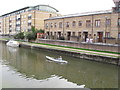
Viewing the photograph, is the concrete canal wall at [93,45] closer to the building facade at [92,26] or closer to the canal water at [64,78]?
the building facade at [92,26]

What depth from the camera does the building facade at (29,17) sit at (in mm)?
56287

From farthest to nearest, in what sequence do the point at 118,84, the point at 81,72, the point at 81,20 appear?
the point at 81,20
the point at 81,72
the point at 118,84

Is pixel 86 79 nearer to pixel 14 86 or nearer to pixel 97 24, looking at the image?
pixel 14 86

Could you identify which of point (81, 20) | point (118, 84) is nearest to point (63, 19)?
point (81, 20)

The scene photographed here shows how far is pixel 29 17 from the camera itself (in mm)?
58312

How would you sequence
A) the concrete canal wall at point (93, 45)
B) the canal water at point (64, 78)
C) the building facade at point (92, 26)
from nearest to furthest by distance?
the canal water at point (64, 78), the concrete canal wall at point (93, 45), the building facade at point (92, 26)

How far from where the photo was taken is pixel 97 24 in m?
32.7

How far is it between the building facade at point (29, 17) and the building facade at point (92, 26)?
545 inches

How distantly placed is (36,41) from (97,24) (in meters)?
19.5

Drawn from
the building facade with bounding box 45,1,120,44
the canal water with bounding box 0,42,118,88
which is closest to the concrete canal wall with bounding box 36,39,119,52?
the building facade with bounding box 45,1,120,44

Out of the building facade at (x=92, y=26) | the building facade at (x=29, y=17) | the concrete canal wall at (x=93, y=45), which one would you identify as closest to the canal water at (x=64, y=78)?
the concrete canal wall at (x=93, y=45)

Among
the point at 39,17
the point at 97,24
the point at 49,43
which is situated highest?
the point at 39,17

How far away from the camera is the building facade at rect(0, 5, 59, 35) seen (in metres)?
56.3

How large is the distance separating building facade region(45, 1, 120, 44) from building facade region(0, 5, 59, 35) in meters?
13.8
